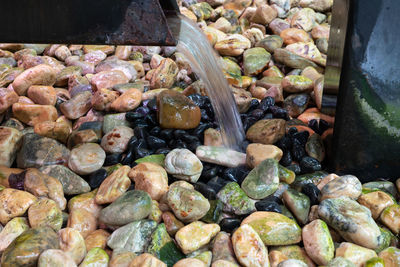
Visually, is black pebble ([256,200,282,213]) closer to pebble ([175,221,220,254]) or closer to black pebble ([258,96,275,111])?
pebble ([175,221,220,254])

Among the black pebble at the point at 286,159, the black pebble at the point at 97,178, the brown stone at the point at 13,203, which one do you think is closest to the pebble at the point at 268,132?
the black pebble at the point at 286,159

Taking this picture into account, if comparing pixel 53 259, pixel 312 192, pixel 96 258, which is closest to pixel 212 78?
pixel 312 192

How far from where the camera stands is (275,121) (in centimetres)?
234

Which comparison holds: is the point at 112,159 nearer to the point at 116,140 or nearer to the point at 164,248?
the point at 116,140

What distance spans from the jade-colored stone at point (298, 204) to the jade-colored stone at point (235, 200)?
0.15 meters

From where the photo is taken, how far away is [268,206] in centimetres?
186

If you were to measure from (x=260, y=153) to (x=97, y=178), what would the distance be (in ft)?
2.47

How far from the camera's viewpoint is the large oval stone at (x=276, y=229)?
1698 mm

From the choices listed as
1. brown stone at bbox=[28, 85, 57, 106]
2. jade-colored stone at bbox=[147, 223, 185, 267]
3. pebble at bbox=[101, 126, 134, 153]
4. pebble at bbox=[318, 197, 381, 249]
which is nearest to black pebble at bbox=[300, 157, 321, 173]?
pebble at bbox=[318, 197, 381, 249]

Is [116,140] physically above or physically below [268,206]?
below

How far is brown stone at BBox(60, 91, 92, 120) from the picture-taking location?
106 inches

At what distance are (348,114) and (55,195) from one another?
1.30m

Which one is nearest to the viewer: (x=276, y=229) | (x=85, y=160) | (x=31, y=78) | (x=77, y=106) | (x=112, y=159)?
(x=276, y=229)

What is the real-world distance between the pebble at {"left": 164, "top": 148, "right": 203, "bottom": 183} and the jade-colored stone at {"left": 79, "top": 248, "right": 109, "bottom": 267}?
1.80ft
